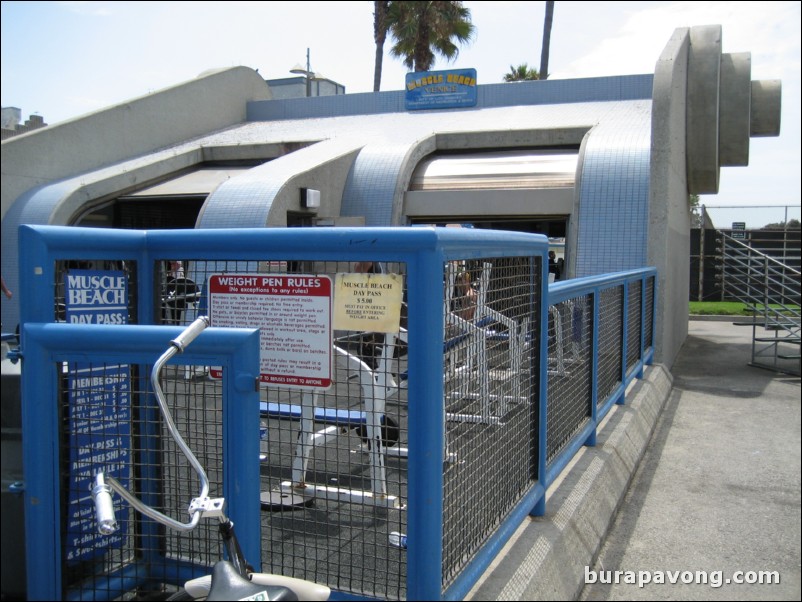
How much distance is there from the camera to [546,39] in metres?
26.1

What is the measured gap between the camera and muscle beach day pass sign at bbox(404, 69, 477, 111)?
62.6ft

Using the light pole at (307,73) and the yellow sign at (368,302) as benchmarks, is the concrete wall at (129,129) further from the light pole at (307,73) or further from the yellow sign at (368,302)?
the yellow sign at (368,302)

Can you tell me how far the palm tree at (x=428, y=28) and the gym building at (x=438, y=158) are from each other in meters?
8.56

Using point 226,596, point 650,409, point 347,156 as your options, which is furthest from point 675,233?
point 226,596

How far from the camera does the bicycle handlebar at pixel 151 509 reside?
5.91 ft

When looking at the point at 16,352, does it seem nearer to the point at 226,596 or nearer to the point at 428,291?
the point at 226,596

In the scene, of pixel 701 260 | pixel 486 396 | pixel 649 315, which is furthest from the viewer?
pixel 701 260

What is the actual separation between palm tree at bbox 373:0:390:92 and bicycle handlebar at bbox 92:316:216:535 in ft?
95.3

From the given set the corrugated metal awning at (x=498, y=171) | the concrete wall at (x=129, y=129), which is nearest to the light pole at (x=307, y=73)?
the concrete wall at (x=129, y=129)

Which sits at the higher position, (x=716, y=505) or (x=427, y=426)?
(x=427, y=426)

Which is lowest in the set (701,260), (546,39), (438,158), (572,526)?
(572,526)

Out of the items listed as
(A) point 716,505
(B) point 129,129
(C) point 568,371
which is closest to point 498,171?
(B) point 129,129

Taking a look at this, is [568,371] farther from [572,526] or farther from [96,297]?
[96,297]

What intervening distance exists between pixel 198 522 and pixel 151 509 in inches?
5.3
